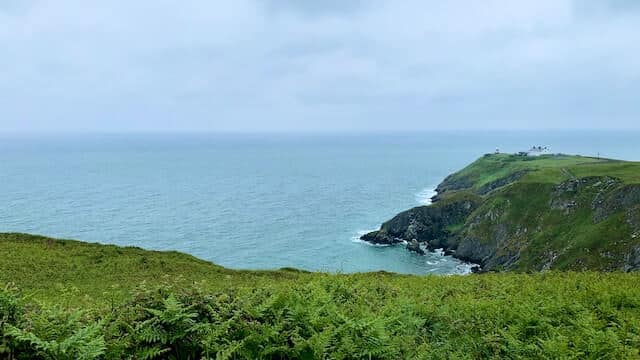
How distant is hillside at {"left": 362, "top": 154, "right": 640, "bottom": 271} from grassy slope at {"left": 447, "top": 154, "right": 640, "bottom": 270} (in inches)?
5.5

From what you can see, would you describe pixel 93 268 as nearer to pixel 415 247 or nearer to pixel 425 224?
pixel 415 247

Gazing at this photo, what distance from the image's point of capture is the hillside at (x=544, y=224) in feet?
254

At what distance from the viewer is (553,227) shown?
315ft

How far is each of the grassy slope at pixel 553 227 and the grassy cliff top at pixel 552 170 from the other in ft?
0.72

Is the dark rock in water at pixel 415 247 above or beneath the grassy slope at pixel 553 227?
beneath

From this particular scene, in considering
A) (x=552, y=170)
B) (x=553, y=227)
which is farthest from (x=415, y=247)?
(x=552, y=170)

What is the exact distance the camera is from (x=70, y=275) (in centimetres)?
3053

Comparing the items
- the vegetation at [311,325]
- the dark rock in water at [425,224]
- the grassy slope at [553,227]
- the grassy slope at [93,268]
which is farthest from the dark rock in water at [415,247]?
the vegetation at [311,325]

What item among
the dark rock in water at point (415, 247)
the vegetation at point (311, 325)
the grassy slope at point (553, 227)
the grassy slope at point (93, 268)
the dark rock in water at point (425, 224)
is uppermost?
the vegetation at point (311, 325)

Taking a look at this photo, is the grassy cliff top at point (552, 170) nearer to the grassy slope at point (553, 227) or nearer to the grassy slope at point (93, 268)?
the grassy slope at point (553, 227)

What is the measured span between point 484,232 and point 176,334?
10841cm

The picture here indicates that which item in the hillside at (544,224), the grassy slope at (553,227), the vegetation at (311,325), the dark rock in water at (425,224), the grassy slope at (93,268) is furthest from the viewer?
the dark rock in water at (425,224)

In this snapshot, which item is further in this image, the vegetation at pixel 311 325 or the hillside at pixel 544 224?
the hillside at pixel 544 224

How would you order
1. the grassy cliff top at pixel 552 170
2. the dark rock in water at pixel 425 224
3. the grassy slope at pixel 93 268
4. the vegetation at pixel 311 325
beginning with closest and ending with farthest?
1. the vegetation at pixel 311 325
2. the grassy slope at pixel 93 268
3. the grassy cliff top at pixel 552 170
4. the dark rock in water at pixel 425 224
